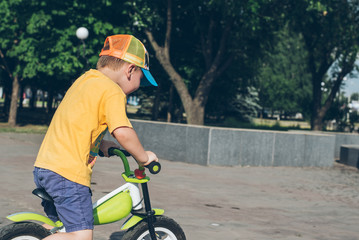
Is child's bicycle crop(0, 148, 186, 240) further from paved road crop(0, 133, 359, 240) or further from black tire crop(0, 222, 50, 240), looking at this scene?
paved road crop(0, 133, 359, 240)

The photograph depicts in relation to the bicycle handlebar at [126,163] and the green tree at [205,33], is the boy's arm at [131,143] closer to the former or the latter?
the bicycle handlebar at [126,163]

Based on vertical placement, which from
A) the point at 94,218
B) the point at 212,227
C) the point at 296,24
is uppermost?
the point at 296,24

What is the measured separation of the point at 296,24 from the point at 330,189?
52.0ft

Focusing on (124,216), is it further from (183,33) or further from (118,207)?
(183,33)

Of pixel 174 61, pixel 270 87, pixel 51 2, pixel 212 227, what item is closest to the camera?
pixel 212 227

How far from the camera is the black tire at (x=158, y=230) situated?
3.39m

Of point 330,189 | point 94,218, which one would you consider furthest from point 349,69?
point 94,218

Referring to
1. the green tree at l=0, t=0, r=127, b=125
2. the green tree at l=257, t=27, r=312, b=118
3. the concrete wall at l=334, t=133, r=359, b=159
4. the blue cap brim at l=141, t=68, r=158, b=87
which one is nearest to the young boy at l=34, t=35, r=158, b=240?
the blue cap brim at l=141, t=68, r=158, b=87

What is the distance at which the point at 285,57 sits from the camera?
68.7 metres

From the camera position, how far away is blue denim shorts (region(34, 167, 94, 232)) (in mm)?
3000

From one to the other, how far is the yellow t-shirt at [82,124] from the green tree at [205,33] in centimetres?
1657

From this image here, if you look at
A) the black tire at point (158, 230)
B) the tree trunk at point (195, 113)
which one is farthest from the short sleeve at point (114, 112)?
the tree trunk at point (195, 113)

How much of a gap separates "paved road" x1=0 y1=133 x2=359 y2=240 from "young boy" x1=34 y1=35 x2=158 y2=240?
240cm

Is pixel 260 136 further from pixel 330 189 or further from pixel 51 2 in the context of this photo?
pixel 51 2
